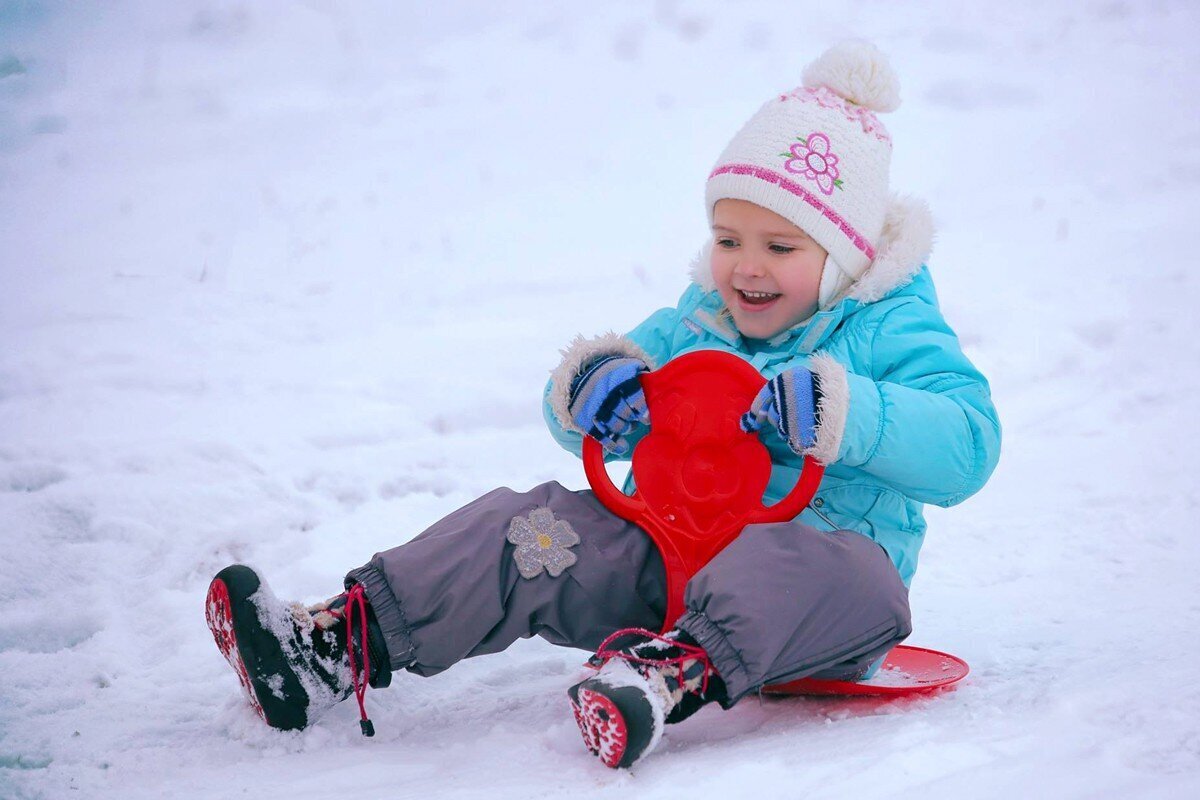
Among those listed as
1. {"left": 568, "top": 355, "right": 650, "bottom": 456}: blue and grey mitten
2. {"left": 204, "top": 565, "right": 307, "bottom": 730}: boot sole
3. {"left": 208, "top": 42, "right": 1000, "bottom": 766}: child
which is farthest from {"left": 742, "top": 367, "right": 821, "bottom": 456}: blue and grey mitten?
{"left": 204, "top": 565, "right": 307, "bottom": 730}: boot sole

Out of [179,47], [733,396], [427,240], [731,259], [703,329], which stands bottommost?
[733,396]

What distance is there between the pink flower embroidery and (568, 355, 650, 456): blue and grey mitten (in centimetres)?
54

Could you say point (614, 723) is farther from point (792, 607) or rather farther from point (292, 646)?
point (292, 646)

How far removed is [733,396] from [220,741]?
1078 millimetres

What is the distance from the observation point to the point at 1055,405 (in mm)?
3412

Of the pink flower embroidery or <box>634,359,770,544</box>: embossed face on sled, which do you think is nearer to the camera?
<box>634,359,770,544</box>: embossed face on sled

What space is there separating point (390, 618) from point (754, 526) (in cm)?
64

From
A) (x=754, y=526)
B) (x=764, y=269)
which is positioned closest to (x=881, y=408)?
(x=754, y=526)

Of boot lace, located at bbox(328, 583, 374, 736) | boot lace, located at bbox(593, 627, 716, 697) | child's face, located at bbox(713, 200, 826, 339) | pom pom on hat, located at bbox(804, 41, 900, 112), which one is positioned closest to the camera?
boot lace, located at bbox(593, 627, 716, 697)

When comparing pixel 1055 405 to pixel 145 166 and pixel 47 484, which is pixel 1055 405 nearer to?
pixel 47 484

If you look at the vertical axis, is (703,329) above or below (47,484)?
above

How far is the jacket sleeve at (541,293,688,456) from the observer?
2057 mm

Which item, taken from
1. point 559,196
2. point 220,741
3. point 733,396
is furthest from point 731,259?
point 559,196

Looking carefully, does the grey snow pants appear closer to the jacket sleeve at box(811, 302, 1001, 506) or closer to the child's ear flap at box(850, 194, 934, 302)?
the jacket sleeve at box(811, 302, 1001, 506)
